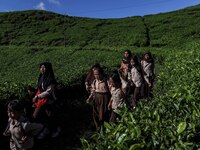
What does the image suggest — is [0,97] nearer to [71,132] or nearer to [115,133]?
[71,132]

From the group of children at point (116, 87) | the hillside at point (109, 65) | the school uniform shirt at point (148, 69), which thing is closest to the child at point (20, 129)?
the hillside at point (109, 65)

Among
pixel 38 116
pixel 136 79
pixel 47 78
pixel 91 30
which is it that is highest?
pixel 91 30

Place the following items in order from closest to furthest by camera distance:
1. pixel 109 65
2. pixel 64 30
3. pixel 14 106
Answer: pixel 14 106
pixel 109 65
pixel 64 30

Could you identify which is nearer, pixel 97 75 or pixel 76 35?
pixel 97 75

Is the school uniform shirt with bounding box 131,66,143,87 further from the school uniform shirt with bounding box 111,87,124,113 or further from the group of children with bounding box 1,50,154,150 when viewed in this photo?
the school uniform shirt with bounding box 111,87,124,113

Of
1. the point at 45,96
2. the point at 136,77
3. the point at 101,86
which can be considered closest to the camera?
the point at 101,86

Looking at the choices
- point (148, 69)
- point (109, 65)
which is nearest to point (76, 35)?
point (109, 65)

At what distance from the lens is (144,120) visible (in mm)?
4504

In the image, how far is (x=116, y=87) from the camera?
916 cm

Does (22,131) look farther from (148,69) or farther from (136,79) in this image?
(148,69)

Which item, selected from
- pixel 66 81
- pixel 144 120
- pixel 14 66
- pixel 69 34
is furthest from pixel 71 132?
pixel 69 34

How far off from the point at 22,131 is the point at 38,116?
328 cm

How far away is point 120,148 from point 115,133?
0.50 metres

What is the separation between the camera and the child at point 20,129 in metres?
6.66
